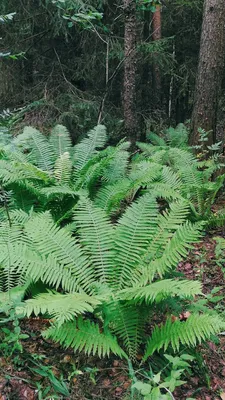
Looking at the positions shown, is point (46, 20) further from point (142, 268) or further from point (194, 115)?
point (142, 268)

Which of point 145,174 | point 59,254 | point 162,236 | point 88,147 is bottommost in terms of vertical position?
point 59,254

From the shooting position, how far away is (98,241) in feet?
8.17

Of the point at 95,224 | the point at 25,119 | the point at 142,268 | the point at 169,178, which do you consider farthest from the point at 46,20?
the point at 142,268

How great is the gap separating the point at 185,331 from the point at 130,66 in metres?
4.69

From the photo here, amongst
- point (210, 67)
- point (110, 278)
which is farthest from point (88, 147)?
point (110, 278)

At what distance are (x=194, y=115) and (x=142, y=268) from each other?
137 inches

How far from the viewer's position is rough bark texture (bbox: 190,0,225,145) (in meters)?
4.74

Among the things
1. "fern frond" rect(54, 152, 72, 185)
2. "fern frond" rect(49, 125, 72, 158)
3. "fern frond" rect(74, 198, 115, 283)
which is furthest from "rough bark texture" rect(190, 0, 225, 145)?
"fern frond" rect(74, 198, 115, 283)

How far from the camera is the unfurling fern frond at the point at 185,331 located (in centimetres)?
178

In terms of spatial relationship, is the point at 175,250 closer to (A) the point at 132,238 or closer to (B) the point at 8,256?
(A) the point at 132,238

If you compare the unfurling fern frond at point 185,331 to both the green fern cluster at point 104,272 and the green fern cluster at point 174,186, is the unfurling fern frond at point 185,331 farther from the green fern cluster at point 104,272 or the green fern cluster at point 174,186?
the green fern cluster at point 174,186

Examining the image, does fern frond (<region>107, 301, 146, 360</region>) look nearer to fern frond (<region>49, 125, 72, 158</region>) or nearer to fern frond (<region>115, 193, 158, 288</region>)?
fern frond (<region>115, 193, 158, 288</region>)

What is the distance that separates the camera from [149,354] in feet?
6.24

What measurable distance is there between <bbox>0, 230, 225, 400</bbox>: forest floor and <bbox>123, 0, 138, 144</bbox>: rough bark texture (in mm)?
4224
